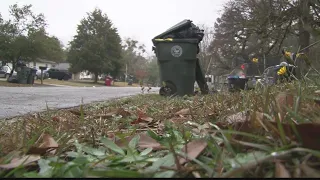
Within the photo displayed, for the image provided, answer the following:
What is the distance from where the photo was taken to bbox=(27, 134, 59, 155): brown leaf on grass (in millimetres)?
1201

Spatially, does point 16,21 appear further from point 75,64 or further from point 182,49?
point 182,49

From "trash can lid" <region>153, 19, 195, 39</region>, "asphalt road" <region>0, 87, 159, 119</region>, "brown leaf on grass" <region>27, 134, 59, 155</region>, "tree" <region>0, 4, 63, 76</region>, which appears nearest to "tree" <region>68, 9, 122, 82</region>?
"tree" <region>0, 4, 63, 76</region>

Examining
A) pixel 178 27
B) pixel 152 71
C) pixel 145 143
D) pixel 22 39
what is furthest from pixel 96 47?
pixel 145 143

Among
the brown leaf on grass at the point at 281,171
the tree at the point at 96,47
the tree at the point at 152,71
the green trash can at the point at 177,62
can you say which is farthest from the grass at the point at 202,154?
the tree at the point at 152,71

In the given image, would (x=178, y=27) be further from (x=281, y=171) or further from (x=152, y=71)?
(x=152, y=71)

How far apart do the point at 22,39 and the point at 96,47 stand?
68.9ft

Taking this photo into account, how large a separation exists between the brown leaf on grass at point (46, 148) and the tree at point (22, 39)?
2995cm

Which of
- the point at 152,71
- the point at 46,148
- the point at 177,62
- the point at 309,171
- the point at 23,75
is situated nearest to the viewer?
the point at 309,171

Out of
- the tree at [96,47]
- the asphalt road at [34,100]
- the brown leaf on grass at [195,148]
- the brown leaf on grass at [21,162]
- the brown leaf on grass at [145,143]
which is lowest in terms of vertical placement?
the asphalt road at [34,100]

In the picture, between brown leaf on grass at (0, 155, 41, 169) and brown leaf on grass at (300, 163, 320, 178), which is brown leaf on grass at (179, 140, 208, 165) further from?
brown leaf on grass at (0, 155, 41, 169)

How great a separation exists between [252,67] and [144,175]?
549 inches

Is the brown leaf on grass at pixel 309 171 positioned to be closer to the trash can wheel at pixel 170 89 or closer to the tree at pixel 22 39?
the trash can wheel at pixel 170 89

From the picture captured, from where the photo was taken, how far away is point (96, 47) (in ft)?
162

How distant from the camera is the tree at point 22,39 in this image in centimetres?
2847
